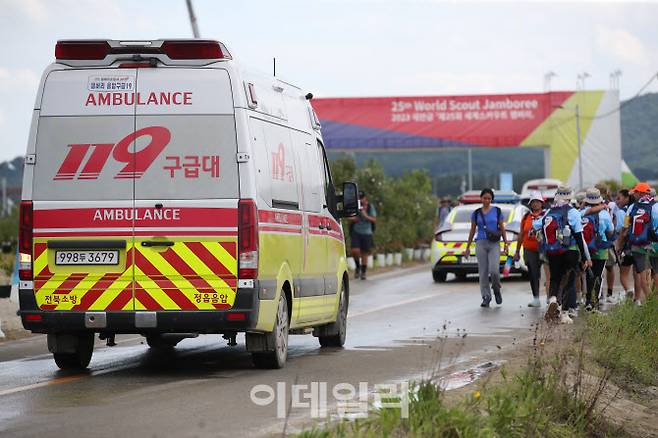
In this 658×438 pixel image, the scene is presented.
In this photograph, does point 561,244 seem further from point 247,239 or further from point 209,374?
point 247,239

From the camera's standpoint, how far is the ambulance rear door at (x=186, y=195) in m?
12.6

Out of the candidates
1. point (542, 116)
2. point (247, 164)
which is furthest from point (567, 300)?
point (542, 116)

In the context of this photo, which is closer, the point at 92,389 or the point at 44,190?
the point at 92,389

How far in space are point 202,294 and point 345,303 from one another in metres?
4.36

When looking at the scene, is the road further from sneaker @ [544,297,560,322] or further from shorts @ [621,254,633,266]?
shorts @ [621,254,633,266]

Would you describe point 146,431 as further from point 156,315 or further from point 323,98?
point 323,98

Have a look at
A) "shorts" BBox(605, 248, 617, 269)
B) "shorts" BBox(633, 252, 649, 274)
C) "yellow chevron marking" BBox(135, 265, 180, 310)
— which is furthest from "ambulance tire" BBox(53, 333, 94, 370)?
"shorts" BBox(605, 248, 617, 269)

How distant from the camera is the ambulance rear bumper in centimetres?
1253

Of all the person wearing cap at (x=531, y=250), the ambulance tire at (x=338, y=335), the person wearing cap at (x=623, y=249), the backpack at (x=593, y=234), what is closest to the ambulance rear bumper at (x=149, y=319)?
the ambulance tire at (x=338, y=335)

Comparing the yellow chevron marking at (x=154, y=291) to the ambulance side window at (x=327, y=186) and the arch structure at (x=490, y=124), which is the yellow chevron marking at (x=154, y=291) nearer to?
the ambulance side window at (x=327, y=186)

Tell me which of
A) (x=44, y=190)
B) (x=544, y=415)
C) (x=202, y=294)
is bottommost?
(x=544, y=415)

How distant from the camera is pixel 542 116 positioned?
72.6 m
